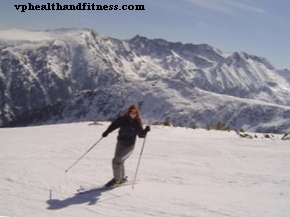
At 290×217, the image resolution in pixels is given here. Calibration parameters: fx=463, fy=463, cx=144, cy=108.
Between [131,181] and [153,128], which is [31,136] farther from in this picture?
[131,181]

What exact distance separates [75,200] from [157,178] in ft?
9.08

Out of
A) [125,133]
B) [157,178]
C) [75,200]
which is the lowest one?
[157,178]

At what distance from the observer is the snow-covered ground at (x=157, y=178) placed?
9.47 metres

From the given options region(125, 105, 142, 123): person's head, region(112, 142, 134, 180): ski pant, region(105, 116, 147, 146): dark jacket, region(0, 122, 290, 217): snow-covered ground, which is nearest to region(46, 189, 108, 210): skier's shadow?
region(0, 122, 290, 217): snow-covered ground

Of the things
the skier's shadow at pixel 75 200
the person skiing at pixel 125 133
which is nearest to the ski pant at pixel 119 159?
the person skiing at pixel 125 133

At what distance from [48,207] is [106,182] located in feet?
7.91

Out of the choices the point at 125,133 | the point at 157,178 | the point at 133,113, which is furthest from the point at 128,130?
the point at 157,178

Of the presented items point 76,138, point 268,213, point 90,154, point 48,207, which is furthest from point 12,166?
point 268,213

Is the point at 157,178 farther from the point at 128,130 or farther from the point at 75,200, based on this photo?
the point at 75,200

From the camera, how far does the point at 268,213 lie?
912cm

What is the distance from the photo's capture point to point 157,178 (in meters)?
12.2

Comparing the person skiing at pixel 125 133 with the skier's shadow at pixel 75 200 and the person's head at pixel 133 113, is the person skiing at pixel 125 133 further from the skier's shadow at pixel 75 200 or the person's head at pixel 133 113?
the skier's shadow at pixel 75 200

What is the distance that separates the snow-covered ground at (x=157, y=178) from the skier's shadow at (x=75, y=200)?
21mm

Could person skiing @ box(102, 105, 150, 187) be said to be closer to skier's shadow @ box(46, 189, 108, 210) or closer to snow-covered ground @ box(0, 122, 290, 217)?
snow-covered ground @ box(0, 122, 290, 217)
